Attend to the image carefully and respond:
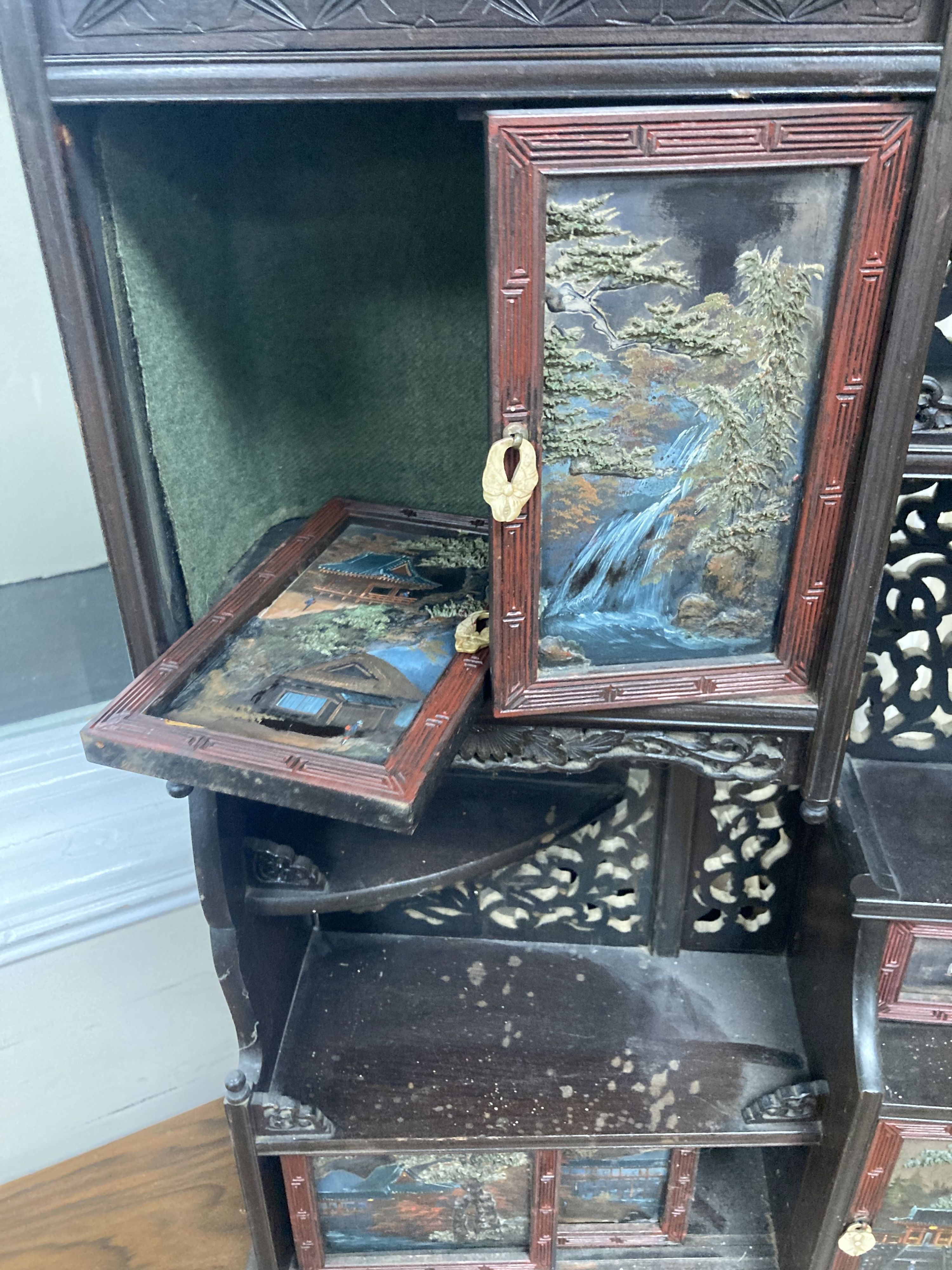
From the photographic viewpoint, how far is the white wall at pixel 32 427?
1.17 m

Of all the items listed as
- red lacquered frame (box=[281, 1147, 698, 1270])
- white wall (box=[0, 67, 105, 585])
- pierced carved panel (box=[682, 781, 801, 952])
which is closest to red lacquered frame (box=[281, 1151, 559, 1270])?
red lacquered frame (box=[281, 1147, 698, 1270])

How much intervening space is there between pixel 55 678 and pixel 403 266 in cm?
82

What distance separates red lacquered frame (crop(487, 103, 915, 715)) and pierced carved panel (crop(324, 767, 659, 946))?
0.42 metres

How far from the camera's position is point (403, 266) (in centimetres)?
104

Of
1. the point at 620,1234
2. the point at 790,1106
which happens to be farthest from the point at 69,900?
the point at 790,1106

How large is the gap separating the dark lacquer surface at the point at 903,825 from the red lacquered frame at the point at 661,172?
276 mm

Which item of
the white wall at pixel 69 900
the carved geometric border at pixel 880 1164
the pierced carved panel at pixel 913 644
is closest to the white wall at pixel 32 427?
the white wall at pixel 69 900

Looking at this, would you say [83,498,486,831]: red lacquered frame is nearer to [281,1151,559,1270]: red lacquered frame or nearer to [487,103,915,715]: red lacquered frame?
[487,103,915,715]: red lacquered frame

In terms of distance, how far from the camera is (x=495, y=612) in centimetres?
75

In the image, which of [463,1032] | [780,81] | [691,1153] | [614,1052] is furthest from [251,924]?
[780,81]

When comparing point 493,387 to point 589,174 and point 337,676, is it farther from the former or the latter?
point 337,676

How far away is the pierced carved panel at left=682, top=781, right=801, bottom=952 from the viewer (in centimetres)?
112

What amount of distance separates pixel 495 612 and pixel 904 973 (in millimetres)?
601

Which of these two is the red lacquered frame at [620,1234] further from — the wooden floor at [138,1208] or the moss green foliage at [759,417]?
the moss green foliage at [759,417]
